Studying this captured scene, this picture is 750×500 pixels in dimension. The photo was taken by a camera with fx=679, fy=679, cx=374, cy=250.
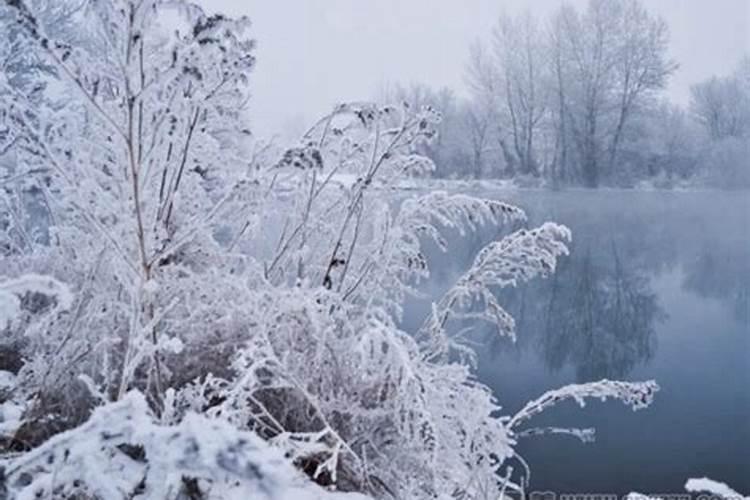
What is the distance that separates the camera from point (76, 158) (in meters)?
1.73

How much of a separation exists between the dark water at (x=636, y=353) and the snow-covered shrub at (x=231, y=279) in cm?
287

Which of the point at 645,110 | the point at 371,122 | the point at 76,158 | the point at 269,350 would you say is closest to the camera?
the point at 269,350

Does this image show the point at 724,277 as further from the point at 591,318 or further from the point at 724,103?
the point at 724,103

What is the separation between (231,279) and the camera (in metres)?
1.78

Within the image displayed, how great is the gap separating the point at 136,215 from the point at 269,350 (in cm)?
45

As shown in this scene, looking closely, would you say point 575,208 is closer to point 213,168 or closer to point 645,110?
point 645,110

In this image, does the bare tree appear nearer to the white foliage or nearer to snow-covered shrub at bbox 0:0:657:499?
snow-covered shrub at bbox 0:0:657:499

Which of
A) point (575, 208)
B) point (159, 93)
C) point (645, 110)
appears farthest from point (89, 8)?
point (645, 110)

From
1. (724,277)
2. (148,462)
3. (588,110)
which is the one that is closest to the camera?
(148,462)

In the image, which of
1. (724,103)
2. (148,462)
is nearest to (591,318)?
(148,462)

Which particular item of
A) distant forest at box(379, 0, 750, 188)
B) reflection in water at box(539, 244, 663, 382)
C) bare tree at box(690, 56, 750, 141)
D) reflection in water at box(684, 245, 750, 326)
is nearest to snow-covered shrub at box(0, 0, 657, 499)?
reflection in water at box(539, 244, 663, 382)

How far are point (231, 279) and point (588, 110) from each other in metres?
29.9

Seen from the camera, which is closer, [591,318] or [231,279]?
[231,279]

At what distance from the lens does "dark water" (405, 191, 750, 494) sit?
4758 mm
